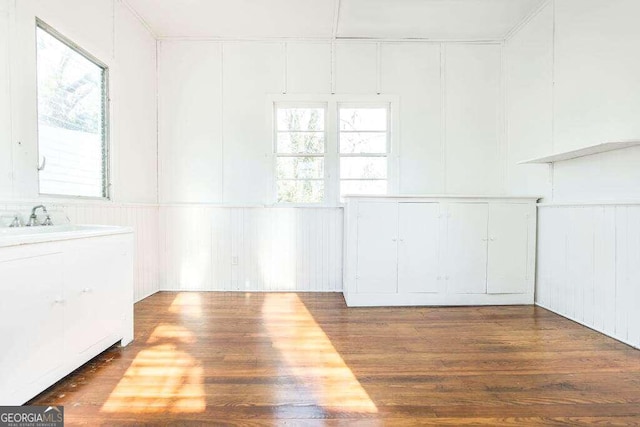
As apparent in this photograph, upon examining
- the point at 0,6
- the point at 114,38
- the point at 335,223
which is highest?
the point at 114,38

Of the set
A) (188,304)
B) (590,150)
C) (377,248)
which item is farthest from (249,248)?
(590,150)

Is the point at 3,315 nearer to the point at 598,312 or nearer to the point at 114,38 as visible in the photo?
the point at 114,38

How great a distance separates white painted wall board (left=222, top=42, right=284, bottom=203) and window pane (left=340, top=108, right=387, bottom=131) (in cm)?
91

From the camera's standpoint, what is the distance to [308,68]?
12.9 feet

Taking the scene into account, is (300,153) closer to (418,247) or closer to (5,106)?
(418,247)

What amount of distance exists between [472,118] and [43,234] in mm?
4264

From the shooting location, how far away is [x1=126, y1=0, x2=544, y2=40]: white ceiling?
3.30 metres

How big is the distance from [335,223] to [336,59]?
201 centimetres

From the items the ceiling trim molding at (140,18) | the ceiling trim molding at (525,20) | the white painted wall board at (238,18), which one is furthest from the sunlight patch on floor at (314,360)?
the ceiling trim molding at (525,20)

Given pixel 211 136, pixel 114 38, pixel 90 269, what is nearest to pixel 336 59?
pixel 211 136

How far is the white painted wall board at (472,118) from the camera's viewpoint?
3.98m

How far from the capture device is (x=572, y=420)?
5.03 ft

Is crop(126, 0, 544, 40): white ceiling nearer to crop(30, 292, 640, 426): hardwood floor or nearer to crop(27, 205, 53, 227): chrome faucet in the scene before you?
crop(27, 205, 53, 227): chrome faucet

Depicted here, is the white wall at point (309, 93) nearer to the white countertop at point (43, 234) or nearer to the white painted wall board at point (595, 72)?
the white painted wall board at point (595, 72)
